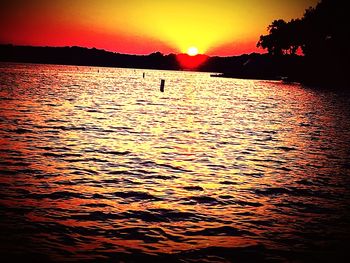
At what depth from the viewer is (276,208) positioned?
992 centimetres

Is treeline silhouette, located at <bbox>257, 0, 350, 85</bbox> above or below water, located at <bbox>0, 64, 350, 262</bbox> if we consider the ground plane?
above

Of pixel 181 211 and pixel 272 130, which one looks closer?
pixel 181 211

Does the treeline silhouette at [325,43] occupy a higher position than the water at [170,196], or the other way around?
the treeline silhouette at [325,43]

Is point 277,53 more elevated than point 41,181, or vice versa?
point 277,53

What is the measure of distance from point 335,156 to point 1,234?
15.2 meters

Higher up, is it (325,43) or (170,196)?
(325,43)

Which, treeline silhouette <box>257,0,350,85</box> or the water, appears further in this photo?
treeline silhouette <box>257,0,350,85</box>

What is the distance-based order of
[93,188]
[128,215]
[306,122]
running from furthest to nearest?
[306,122] → [93,188] → [128,215]

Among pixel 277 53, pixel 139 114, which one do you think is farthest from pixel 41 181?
pixel 277 53

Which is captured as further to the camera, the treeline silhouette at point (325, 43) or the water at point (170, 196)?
the treeline silhouette at point (325, 43)

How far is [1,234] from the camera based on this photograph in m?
7.45

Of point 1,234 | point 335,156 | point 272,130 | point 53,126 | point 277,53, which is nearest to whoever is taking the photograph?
point 1,234

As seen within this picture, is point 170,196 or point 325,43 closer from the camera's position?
point 170,196

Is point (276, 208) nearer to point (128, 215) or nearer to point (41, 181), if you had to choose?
point (128, 215)
